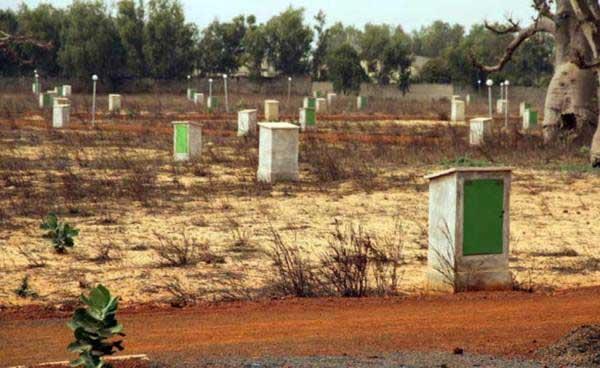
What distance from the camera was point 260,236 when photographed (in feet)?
47.0

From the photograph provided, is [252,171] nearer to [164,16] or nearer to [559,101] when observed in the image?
[559,101]

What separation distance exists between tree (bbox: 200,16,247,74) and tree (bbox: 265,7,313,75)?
9.20 feet

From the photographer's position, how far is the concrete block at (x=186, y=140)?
2545 centimetres

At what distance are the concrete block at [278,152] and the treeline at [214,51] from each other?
169 feet

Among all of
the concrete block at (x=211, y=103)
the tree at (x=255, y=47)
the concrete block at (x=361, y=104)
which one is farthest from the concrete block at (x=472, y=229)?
the tree at (x=255, y=47)

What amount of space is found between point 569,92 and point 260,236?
17785mm

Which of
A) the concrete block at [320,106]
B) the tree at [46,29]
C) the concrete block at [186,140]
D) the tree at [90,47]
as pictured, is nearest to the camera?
the concrete block at [186,140]

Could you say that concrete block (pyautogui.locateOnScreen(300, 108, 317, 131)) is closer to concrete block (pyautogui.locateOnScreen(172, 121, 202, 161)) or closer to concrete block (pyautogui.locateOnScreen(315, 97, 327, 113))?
concrete block (pyautogui.locateOnScreen(172, 121, 202, 161))

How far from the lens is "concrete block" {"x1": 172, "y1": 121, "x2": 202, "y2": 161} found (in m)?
25.5

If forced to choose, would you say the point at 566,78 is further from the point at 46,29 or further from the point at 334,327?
the point at 46,29

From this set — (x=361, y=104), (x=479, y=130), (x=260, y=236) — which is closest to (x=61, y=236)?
(x=260, y=236)

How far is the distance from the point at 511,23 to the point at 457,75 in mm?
50141

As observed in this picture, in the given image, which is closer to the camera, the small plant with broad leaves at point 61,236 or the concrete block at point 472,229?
the concrete block at point 472,229

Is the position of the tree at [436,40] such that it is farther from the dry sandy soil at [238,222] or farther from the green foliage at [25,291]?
the green foliage at [25,291]
